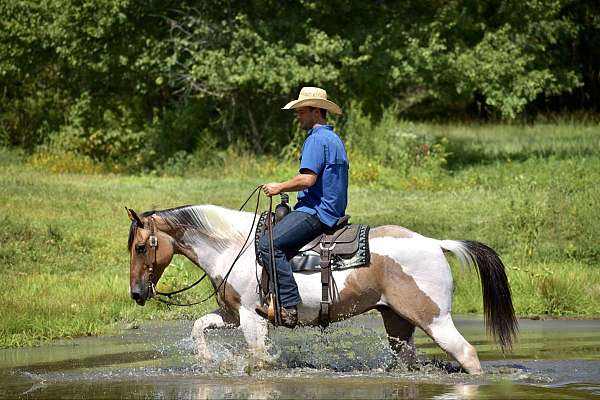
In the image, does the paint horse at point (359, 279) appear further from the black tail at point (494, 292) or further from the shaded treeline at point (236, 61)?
the shaded treeline at point (236, 61)

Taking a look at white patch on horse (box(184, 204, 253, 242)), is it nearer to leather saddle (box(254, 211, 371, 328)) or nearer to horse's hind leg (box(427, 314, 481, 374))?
leather saddle (box(254, 211, 371, 328))

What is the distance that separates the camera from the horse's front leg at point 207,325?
10172mm

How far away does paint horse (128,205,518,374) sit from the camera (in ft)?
31.6

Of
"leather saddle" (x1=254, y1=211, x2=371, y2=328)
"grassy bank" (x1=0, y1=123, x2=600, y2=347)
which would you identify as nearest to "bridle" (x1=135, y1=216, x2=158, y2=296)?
"leather saddle" (x1=254, y1=211, x2=371, y2=328)

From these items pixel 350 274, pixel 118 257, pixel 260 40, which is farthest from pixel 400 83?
pixel 350 274

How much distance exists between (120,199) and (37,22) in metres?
9.32

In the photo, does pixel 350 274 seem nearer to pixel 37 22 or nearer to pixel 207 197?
pixel 207 197

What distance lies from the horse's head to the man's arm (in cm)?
118

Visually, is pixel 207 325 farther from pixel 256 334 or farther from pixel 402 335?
pixel 402 335

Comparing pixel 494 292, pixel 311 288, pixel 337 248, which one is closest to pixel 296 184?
pixel 337 248

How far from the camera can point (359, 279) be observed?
9789 millimetres

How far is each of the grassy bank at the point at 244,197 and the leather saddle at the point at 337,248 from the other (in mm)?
3102

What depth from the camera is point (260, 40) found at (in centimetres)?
2628

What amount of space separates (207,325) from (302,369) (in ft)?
2.94
